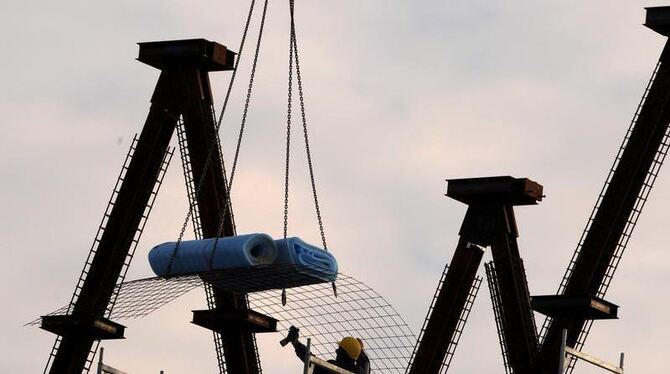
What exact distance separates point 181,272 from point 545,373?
322 inches

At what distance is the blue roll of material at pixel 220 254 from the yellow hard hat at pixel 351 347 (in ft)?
7.88

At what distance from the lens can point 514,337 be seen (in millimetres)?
53875

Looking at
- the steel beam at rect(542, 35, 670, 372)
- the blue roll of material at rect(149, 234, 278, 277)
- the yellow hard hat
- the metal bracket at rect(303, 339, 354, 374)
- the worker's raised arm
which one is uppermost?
the steel beam at rect(542, 35, 670, 372)

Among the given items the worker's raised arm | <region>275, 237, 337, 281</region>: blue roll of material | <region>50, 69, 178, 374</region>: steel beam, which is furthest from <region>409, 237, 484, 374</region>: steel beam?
<region>50, 69, 178, 374</region>: steel beam

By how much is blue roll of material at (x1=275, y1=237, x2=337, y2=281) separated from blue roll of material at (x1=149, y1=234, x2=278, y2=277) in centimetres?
19

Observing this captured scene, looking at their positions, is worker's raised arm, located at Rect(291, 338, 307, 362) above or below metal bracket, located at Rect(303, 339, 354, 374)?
above

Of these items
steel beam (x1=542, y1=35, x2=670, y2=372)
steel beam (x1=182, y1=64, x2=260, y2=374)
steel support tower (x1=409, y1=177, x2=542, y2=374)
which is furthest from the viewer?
steel beam (x1=182, y1=64, x2=260, y2=374)

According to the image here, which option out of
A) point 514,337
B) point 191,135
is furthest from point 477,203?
point 191,135

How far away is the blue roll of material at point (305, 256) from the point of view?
50.0 metres

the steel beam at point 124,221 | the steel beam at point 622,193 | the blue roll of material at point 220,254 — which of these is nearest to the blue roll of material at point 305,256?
the blue roll of material at point 220,254

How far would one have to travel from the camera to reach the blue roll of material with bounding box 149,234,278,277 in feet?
164

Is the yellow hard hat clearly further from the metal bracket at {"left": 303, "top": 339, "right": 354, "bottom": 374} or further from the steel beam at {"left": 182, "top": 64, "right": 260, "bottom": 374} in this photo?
the steel beam at {"left": 182, "top": 64, "right": 260, "bottom": 374}

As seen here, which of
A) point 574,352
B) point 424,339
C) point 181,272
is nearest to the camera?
point 574,352

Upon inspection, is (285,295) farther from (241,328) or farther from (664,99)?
(664,99)
